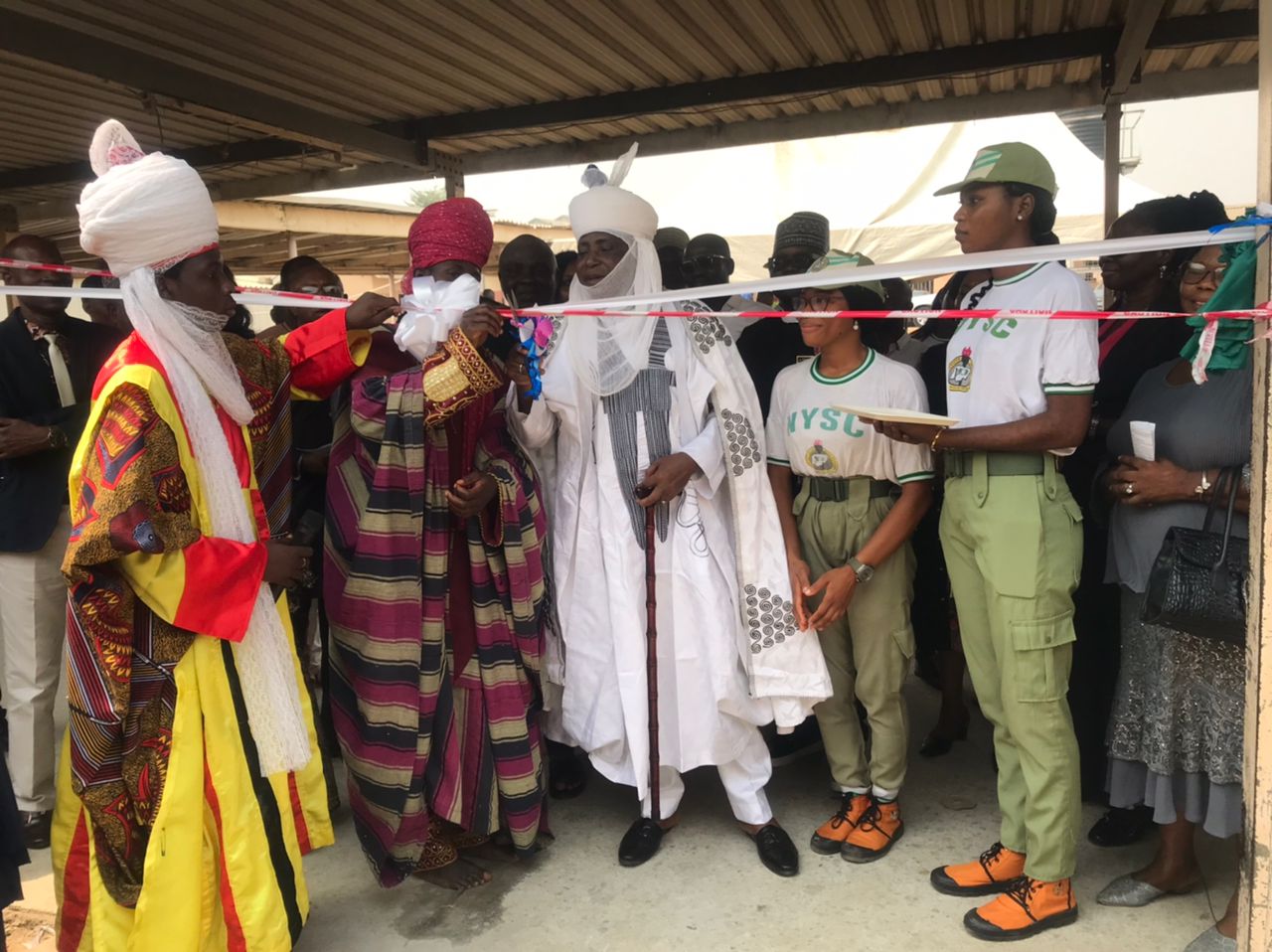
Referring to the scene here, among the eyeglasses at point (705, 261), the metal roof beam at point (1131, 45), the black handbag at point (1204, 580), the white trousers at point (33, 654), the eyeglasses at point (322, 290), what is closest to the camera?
the black handbag at point (1204, 580)

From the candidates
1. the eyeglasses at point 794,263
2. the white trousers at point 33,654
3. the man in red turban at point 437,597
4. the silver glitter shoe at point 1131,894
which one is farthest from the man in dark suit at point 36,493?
the silver glitter shoe at point 1131,894

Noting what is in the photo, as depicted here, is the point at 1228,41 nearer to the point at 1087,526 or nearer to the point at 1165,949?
the point at 1087,526

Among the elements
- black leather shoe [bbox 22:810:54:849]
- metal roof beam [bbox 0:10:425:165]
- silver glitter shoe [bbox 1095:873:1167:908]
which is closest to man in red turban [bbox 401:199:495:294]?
metal roof beam [bbox 0:10:425:165]

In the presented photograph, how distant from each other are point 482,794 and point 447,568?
74 cm

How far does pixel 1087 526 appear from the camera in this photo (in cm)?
318

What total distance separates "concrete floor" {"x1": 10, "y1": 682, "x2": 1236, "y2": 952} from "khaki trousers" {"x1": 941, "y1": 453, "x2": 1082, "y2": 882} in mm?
326

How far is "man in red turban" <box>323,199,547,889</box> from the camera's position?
8.86ft

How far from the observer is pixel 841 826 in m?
3.16

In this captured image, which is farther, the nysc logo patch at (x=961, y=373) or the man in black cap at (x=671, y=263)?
the man in black cap at (x=671, y=263)

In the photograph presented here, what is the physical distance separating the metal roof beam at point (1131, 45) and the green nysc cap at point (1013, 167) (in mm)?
2204

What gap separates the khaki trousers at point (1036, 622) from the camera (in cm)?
256

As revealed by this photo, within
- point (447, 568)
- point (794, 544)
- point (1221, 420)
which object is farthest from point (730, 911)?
point (1221, 420)

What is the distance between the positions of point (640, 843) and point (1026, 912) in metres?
1.21

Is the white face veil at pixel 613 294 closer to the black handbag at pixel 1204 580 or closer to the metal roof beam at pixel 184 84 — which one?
the black handbag at pixel 1204 580
